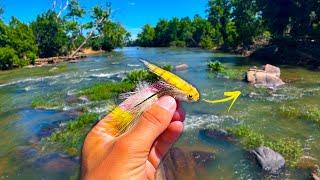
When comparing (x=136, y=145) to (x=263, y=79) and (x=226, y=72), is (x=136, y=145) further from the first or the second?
(x=226, y=72)

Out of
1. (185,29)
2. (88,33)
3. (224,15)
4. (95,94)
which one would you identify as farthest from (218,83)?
(185,29)

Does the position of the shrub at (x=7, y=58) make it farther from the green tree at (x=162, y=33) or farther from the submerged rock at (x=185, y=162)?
the green tree at (x=162, y=33)

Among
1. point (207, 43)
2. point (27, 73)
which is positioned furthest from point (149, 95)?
point (207, 43)

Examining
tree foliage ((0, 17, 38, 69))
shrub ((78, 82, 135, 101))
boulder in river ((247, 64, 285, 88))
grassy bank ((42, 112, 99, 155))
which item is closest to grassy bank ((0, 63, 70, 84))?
tree foliage ((0, 17, 38, 69))

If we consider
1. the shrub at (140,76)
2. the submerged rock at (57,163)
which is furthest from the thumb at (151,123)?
the submerged rock at (57,163)

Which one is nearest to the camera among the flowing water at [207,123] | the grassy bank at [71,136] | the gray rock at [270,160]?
the gray rock at [270,160]

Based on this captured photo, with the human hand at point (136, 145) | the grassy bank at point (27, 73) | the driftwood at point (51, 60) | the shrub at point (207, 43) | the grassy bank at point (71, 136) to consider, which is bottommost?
the shrub at point (207, 43)
